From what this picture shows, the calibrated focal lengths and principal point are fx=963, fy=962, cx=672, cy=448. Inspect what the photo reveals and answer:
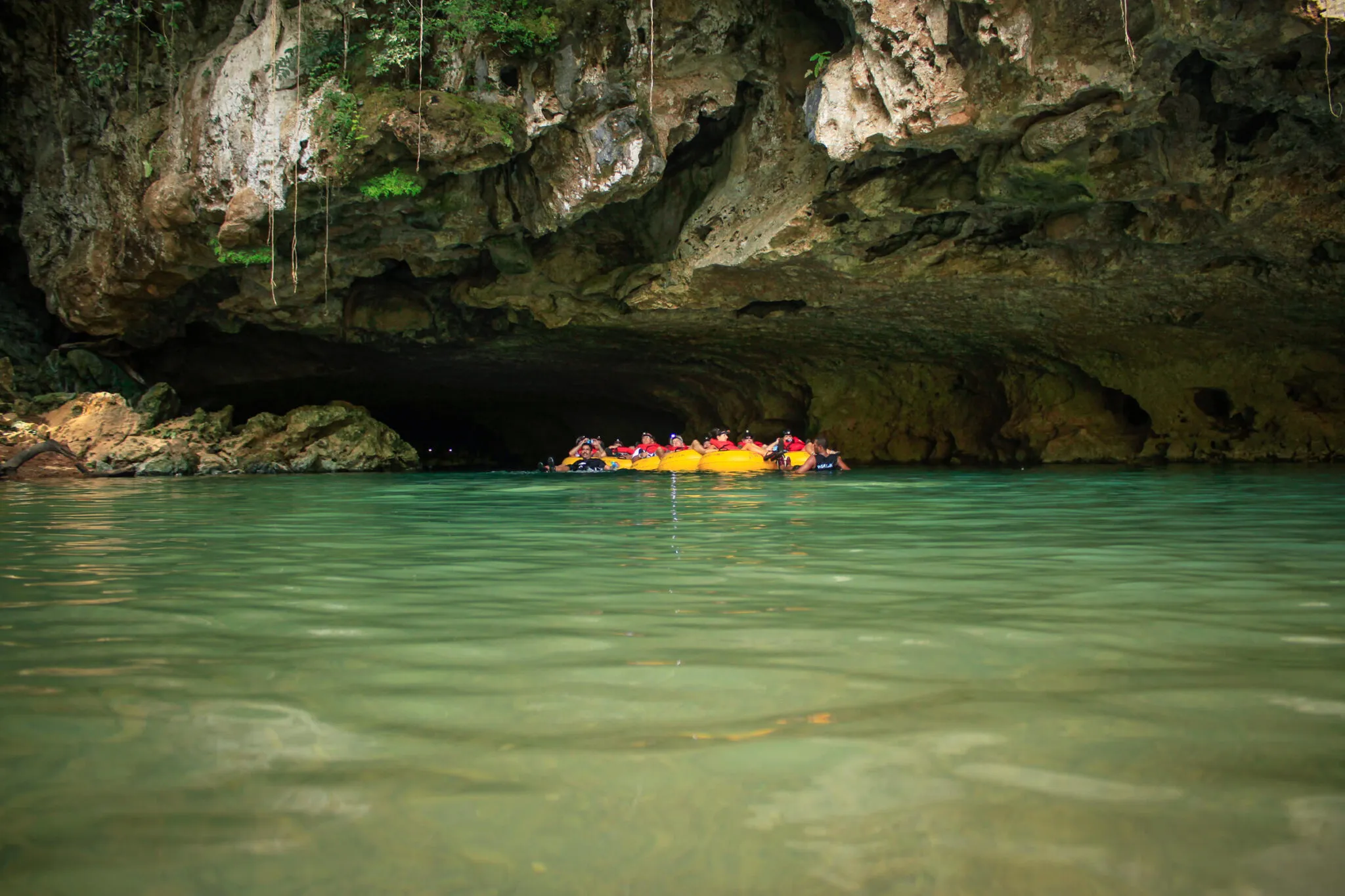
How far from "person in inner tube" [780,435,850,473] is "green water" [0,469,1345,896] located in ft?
34.7

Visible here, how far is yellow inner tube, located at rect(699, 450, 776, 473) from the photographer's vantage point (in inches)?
630

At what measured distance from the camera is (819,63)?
10.7m

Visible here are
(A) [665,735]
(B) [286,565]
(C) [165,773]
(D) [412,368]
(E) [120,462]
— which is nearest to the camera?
(C) [165,773]

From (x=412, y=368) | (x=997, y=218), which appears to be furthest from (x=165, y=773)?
(x=412, y=368)

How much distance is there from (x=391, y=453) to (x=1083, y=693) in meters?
18.7

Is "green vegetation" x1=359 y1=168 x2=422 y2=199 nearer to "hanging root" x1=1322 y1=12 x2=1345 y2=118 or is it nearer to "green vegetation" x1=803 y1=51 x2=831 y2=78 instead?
"green vegetation" x1=803 y1=51 x2=831 y2=78

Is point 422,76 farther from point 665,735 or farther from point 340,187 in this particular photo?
point 665,735

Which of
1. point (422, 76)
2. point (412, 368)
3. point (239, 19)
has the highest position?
point (239, 19)

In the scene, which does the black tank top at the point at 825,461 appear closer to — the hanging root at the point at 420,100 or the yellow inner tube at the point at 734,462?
the yellow inner tube at the point at 734,462

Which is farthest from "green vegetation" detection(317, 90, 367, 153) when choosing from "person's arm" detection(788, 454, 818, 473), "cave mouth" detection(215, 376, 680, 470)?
"cave mouth" detection(215, 376, 680, 470)

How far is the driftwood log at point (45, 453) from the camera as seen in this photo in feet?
49.4

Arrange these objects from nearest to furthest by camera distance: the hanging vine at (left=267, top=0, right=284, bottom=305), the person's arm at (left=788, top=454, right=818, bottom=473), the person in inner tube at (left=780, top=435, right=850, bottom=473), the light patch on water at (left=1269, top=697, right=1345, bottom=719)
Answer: the light patch on water at (left=1269, top=697, right=1345, bottom=719) → the hanging vine at (left=267, top=0, right=284, bottom=305) → the person's arm at (left=788, top=454, right=818, bottom=473) → the person in inner tube at (left=780, top=435, right=850, bottom=473)

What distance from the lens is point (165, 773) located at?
186cm

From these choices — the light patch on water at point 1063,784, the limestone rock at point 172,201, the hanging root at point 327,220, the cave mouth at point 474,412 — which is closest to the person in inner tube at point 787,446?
the hanging root at point 327,220
